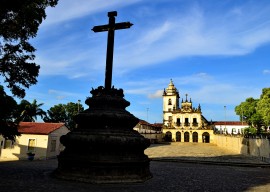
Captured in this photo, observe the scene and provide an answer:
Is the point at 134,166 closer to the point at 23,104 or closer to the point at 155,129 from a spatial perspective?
the point at 23,104

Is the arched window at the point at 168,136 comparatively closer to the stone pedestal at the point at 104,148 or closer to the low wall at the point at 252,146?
the low wall at the point at 252,146

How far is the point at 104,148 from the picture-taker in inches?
327

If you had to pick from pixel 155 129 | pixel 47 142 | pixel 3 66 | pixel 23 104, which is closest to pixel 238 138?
pixel 47 142

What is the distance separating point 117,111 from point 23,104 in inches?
1410


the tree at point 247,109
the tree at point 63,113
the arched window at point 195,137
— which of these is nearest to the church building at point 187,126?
the arched window at point 195,137

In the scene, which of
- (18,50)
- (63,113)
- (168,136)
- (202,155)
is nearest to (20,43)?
(18,50)

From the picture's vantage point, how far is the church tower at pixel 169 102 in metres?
70.8

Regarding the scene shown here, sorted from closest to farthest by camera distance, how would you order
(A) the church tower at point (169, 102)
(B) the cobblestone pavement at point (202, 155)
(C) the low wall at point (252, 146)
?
(B) the cobblestone pavement at point (202, 155)
(C) the low wall at point (252, 146)
(A) the church tower at point (169, 102)

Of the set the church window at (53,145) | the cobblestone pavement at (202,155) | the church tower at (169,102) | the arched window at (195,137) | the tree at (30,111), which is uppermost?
the church tower at (169,102)

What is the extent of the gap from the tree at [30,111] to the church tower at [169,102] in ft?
123

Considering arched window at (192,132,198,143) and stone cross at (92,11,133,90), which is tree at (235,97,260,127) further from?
stone cross at (92,11,133,90)

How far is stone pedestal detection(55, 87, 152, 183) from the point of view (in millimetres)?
8031

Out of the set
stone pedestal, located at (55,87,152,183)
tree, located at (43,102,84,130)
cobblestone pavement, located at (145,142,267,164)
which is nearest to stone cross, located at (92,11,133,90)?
stone pedestal, located at (55,87,152,183)

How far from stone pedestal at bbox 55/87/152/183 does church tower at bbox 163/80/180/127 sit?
6125 centimetres
